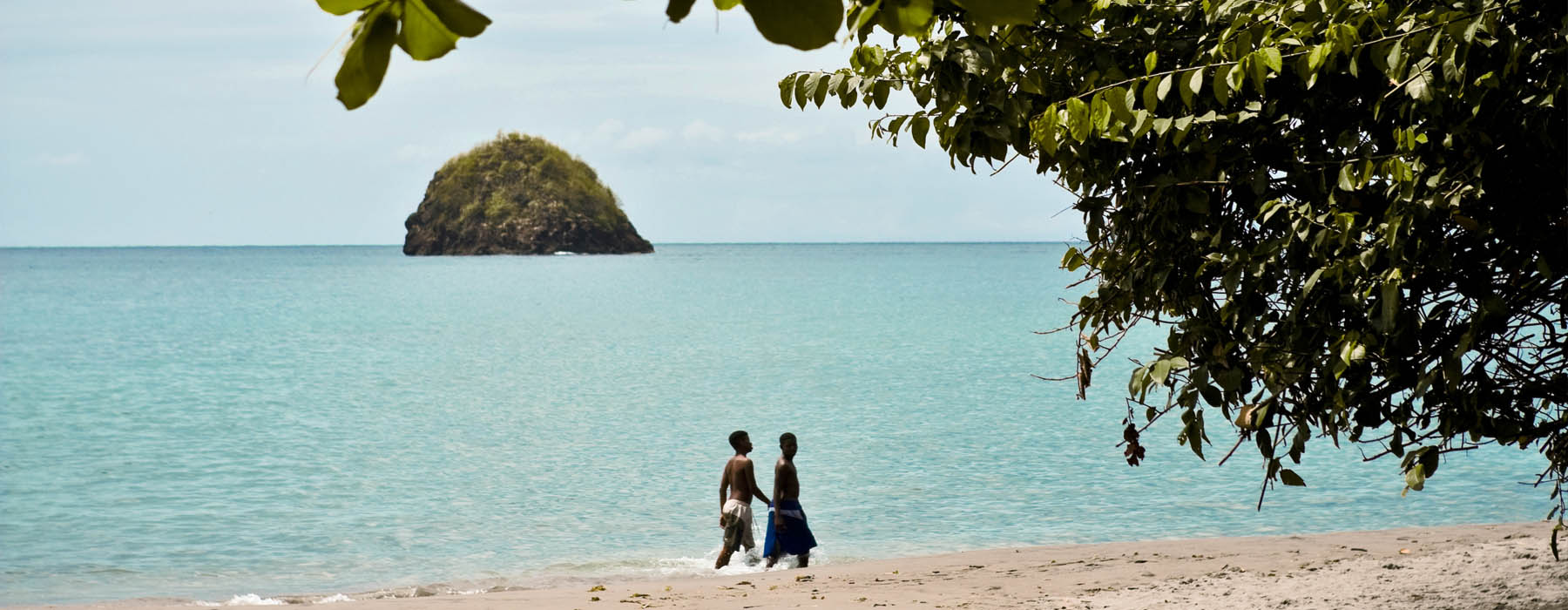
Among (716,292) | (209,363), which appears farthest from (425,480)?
(716,292)

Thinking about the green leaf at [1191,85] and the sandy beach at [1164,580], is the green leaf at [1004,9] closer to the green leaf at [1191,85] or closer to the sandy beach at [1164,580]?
the green leaf at [1191,85]

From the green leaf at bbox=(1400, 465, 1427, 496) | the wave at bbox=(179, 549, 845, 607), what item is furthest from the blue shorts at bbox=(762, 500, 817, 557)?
the green leaf at bbox=(1400, 465, 1427, 496)

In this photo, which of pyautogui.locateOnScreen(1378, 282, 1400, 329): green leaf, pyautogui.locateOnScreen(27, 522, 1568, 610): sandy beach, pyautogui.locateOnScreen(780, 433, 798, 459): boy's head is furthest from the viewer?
pyautogui.locateOnScreen(780, 433, 798, 459): boy's head

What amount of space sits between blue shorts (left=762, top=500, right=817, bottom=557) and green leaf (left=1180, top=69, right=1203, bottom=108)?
8.04 meters

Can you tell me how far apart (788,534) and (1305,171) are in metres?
8.01

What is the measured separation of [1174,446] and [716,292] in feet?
229

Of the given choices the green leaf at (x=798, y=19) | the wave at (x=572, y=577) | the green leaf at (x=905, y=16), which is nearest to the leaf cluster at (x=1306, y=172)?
the green leaf at (x=905, y=16)

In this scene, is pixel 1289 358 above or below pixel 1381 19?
below

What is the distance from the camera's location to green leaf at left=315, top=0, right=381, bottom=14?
1.78 m

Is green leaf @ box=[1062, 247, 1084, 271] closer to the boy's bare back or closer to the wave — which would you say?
the boy's bare back

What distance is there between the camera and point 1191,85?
4.31m

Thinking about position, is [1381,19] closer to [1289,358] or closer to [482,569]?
[1289,358]

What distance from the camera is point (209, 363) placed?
4047 cm

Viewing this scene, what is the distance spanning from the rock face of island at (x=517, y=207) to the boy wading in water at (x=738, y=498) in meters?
148
